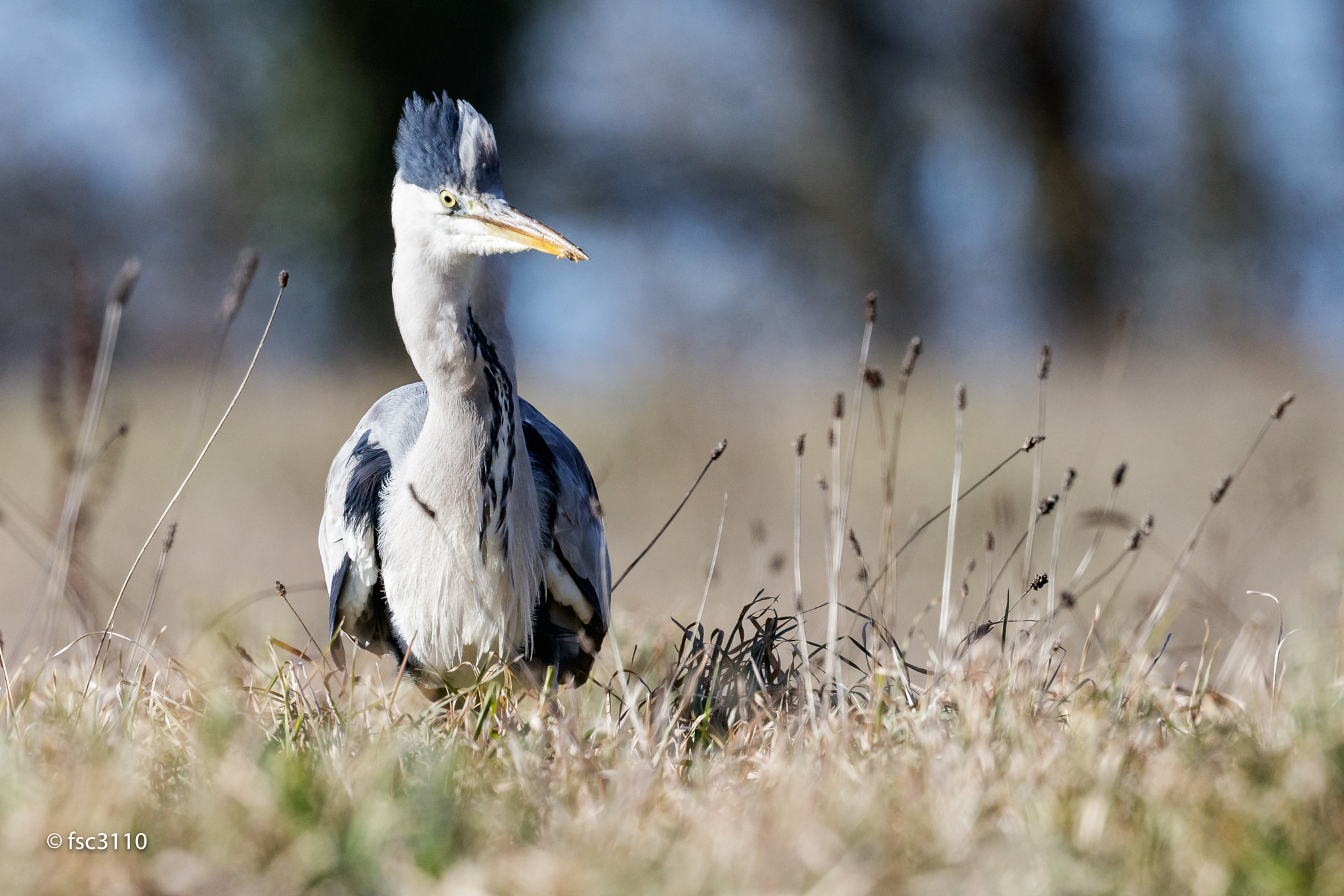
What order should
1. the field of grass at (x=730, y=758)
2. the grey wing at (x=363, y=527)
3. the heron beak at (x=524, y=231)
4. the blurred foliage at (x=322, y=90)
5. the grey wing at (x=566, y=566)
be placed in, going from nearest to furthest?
1. the field of grass at (x=730, y=758)
2. the heron beak at (x=524, y=231)
3. the grey wing at (x=363, y=527)
4. the grey wing at (x=566, y=566)
5. the blurred foliage at (x=322, y=90)

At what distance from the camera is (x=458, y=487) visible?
299 centimetres

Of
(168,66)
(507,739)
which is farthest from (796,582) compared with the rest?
(168,66)

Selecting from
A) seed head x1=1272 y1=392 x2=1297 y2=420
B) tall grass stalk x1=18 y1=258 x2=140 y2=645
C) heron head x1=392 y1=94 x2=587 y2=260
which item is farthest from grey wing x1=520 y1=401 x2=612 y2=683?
seed head x1=1272 y1=392 x2=1297 y2=420

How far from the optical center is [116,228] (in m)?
14.4

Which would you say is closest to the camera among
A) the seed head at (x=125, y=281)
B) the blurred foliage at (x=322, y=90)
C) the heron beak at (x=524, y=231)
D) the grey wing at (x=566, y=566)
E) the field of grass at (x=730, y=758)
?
the field of grass at (x=730, y=758)

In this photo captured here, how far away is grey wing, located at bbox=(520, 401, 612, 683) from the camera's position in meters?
3.39

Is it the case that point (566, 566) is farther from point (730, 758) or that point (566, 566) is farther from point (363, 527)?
point (730, 758)

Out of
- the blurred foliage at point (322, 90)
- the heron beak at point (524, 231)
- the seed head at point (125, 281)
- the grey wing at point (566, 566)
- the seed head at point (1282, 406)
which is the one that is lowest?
the grey wing at point (566, 566)

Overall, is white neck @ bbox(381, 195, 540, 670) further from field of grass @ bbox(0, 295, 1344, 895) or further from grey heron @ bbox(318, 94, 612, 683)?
field of grass @ bbox(0, 295, 1344, 895)

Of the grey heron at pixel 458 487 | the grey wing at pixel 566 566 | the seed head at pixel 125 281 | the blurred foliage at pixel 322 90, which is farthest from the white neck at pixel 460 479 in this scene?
the blurred foliage at pixel 322 90

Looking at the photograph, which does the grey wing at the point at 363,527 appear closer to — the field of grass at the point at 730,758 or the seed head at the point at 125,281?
the field of grass at the point at 730,758

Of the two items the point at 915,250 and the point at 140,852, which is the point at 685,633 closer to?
the point at 140,852

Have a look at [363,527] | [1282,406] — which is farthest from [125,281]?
[1282,406]

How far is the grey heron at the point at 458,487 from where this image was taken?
114 inches
